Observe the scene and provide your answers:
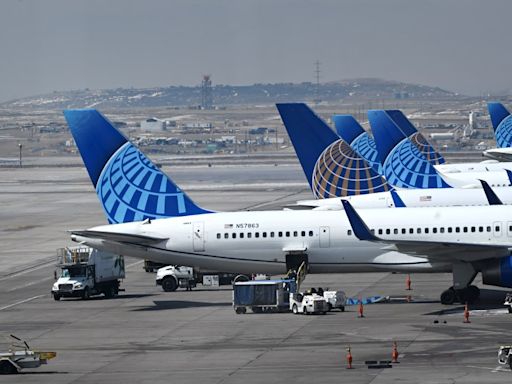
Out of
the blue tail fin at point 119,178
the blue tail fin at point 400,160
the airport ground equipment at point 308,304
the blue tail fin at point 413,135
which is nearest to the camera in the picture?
the airport ground equipment at point 308,304

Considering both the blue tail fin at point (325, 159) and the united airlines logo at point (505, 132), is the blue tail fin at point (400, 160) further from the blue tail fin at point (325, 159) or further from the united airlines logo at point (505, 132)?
the united airlines logo at point (505, 132)

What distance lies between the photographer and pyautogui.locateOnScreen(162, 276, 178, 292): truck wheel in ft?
A: 235

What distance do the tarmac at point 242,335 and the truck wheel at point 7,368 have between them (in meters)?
0.40

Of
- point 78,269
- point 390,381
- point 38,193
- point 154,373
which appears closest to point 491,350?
point 390,381

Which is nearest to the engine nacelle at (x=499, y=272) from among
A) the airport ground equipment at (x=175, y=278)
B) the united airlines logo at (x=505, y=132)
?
the airport ground equipment at (x=175, y=278)

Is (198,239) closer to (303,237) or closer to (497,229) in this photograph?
(303,237)

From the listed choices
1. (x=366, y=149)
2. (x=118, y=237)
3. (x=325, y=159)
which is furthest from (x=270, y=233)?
(x=366, y=149)

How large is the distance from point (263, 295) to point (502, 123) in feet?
221

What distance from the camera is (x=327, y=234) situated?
61.8 m

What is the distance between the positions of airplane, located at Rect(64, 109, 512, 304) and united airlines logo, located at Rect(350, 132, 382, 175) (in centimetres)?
3307

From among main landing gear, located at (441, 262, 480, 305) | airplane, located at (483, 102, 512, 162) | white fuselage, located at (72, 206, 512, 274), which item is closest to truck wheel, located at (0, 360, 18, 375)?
white fuselage, located at (72, 206, 512, 274)

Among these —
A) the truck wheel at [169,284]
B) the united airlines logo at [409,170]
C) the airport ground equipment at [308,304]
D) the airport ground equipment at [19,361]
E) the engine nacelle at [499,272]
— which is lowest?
the truck wheel at [169,284]

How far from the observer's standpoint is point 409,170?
280 ft

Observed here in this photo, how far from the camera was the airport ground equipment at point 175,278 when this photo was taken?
7150cm
